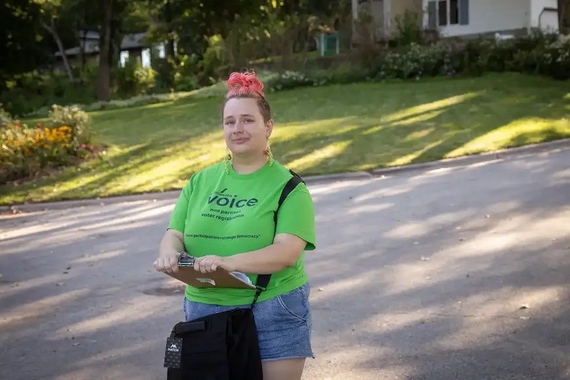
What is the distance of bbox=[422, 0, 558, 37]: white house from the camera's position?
35125 millimetres

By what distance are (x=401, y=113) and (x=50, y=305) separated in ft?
48.6

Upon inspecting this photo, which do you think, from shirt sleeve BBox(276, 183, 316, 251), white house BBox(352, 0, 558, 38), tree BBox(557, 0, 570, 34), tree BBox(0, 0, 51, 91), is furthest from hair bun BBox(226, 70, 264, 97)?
tree BBox(0, 0, 51, 91)

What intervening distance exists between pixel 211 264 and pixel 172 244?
1.08 feet

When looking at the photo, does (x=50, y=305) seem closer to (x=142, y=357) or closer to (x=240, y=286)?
(x=142, y=357)

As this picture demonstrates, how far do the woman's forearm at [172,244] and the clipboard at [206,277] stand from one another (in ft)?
0.30

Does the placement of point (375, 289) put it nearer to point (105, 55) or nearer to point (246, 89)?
point (246, 89)

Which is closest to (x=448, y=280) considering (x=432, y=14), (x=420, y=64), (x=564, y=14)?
(x=420, y=64)

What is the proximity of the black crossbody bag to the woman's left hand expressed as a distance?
0.65ft

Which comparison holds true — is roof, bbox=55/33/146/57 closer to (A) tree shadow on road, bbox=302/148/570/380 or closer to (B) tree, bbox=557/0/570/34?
(B) tree, bbox=557/0/570/34

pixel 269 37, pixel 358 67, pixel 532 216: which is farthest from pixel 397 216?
pixel 269 37

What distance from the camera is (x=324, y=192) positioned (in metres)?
13.5

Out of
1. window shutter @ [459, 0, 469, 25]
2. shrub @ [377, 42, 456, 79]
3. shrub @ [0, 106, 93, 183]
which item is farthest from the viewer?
window shutter @ [459, 0, 469, 25]

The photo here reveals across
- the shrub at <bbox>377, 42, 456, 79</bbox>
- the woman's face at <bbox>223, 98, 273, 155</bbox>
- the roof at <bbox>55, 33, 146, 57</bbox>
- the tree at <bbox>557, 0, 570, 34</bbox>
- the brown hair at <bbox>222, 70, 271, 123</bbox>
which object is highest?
the roof at <bbox>55, 33, 146, 57</bbox>

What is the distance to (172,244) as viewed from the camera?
3.24m
